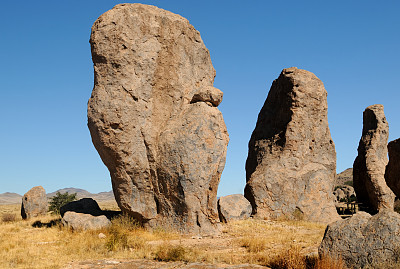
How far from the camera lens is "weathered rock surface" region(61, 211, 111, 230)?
12.5m

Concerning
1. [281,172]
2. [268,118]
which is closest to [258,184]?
[281,172]

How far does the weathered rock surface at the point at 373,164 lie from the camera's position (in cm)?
1989

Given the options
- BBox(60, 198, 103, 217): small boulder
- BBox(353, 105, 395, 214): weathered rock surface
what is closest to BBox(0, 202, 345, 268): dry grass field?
BBox(60, 198, 103, 217): small boulder

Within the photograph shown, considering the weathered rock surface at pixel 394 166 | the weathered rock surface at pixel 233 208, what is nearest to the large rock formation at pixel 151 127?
the weathered rock surface at pixel 233 208

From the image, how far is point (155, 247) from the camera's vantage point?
33.4ft

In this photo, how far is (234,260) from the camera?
8672 millimetres

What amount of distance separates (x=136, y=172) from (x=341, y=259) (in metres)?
7.18

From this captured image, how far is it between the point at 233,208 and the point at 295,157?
3.96 meters

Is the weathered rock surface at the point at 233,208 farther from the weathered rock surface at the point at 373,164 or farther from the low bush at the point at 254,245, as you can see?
the weathered rock surface at the point at 373,164

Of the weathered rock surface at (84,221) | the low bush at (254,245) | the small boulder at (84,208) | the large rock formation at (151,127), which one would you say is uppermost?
the large rock formation at (151,127)

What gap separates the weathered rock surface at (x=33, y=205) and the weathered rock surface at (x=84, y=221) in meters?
7.77

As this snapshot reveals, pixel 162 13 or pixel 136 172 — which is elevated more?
pixel 162 13

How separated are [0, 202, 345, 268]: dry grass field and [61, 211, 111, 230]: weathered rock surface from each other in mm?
251

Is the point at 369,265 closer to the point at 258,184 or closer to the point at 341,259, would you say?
the point at 341,259
